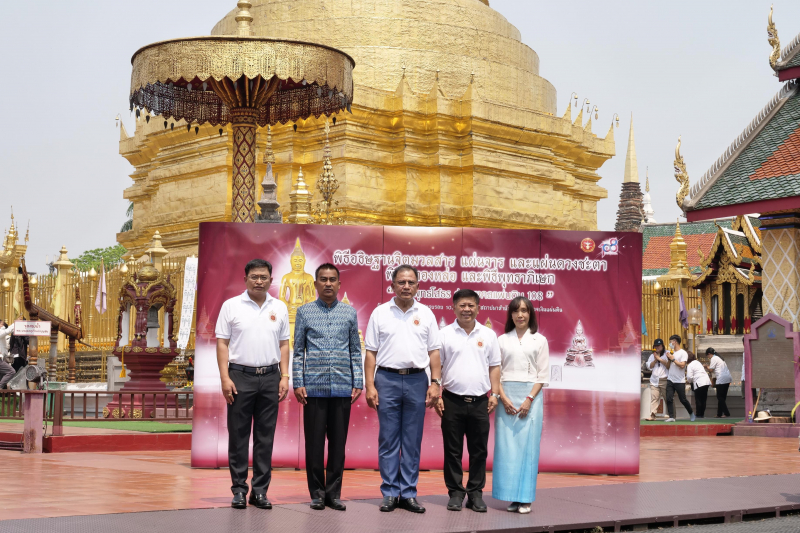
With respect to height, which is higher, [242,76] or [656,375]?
[242,76]

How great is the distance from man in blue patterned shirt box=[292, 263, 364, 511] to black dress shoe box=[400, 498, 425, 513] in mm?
414

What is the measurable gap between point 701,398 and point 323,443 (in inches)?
510

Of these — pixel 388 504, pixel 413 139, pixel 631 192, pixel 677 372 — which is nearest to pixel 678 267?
pixel 677 372

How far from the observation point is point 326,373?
6941 millimetres

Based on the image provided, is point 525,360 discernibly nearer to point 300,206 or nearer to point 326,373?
point 326,373

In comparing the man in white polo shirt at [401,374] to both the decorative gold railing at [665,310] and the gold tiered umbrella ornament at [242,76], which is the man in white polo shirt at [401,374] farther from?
the decorative gold railing at [665,310]

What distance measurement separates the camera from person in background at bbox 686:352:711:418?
1838 cm

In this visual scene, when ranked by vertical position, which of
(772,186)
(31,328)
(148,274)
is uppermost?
(772,186)

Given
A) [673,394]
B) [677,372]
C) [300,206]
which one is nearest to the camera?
[677,372]

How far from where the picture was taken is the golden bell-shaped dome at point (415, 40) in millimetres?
26406

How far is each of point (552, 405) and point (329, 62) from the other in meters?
5.67

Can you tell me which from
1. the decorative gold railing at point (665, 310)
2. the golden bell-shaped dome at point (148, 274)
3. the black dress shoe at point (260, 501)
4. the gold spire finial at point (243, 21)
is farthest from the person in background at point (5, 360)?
the decorative gold railing at point (665, 310)

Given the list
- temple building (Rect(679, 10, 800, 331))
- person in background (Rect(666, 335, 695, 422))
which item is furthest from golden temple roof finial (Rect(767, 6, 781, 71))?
person in background (Rect(666, 335, 695, 422))

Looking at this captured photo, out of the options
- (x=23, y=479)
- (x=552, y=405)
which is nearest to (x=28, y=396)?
(x=23, y=479)
